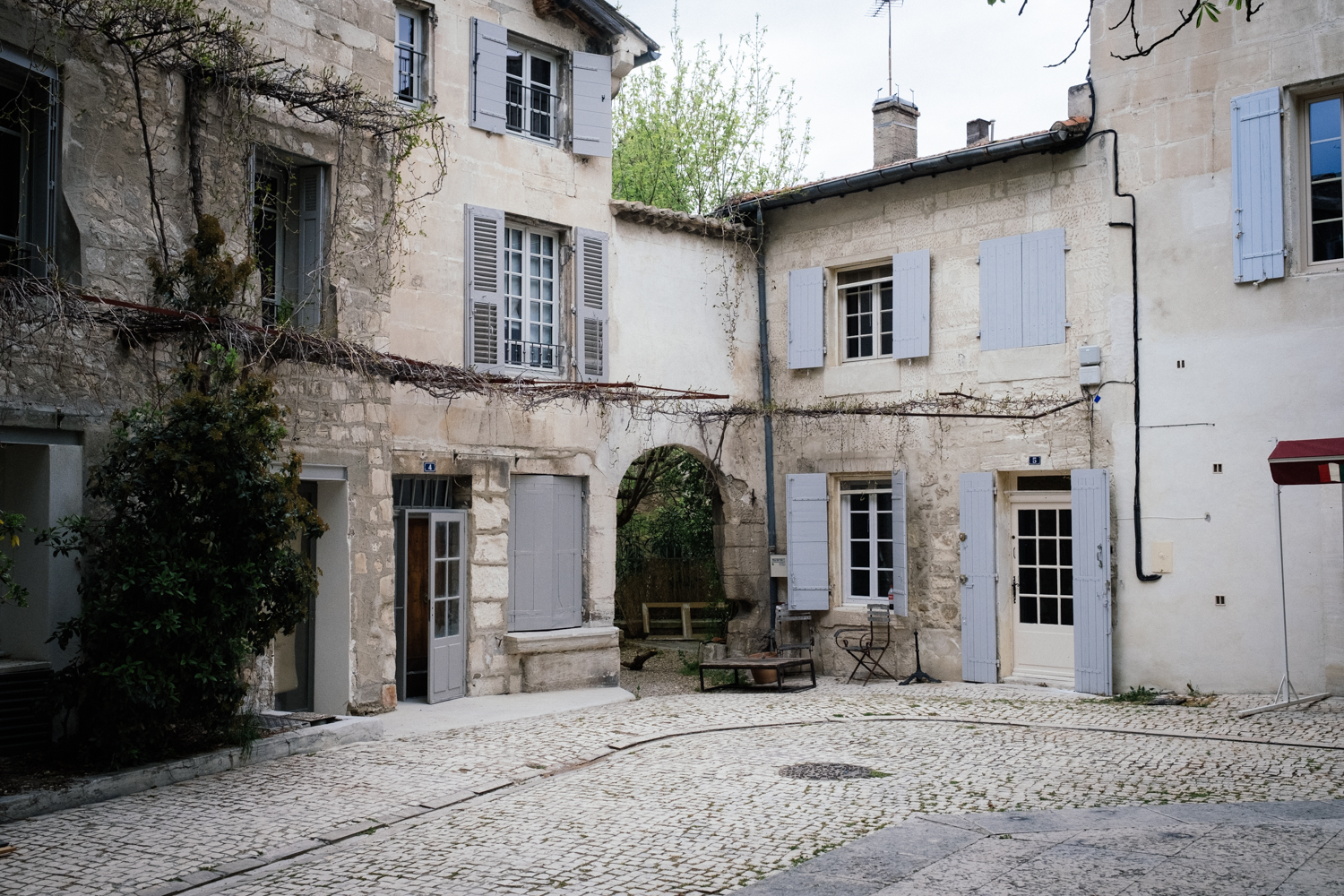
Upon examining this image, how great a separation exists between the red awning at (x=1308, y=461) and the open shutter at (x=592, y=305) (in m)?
6.42

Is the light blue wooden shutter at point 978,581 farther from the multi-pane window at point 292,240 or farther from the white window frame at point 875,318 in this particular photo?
the multi-pane window at point 292,240

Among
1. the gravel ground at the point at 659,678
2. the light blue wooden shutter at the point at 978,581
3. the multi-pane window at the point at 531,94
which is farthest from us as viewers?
the gravel ground at the point at 659,678

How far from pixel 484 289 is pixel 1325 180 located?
7743mm

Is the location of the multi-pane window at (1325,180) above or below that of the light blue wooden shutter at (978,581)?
above

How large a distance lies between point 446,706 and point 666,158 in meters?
12.8

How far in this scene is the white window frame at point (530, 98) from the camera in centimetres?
1227

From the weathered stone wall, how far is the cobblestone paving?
252 cm

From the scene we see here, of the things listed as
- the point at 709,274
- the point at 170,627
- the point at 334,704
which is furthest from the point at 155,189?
the point at 709,274

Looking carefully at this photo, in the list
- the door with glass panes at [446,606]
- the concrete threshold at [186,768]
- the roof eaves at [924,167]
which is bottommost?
the concrete threshold at [186,768]

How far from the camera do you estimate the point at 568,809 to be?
6.86m

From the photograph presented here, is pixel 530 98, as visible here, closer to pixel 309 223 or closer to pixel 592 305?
pixel 592 305

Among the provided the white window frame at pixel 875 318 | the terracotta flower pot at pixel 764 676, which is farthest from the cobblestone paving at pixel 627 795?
the white window frame at pixel 875 318

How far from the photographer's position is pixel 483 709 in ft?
34.6

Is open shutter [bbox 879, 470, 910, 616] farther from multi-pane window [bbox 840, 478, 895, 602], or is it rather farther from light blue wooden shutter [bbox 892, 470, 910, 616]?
multi-pane window [bbox 840, 478, 895, 602]
